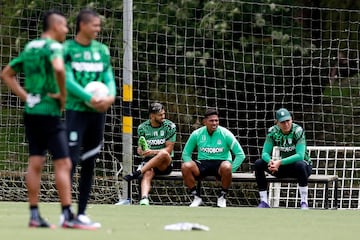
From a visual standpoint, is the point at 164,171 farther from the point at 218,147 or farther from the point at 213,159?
the point at 218,147

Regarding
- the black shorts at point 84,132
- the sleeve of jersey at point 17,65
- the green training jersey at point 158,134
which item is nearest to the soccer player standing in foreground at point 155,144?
the green training jersey at point 158,134

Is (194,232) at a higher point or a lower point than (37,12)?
lower

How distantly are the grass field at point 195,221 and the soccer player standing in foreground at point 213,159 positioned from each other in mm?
1753

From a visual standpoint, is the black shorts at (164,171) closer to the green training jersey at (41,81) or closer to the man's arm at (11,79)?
the man's arm at (11,79)

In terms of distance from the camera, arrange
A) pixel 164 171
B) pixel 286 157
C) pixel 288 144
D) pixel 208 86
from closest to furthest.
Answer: pixel 288 144 → pixel 286 157 → pixel 164 171 → pixel 208 86

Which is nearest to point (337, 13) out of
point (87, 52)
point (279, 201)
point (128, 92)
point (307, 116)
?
point (307, 116)

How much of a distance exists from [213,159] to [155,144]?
877mm

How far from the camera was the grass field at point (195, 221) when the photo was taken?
8.31 metres

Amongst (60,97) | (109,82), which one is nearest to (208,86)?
(109,82)

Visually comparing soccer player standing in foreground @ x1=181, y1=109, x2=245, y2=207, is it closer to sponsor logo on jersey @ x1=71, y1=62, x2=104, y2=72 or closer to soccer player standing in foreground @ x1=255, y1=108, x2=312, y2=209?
soccer player standing in foreground @ x1=255, y1=108, x2=312, y2=209

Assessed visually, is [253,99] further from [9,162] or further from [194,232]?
[194,232]

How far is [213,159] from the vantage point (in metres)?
14.8

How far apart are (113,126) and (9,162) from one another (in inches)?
66.4

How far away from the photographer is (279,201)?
17.0 meters
